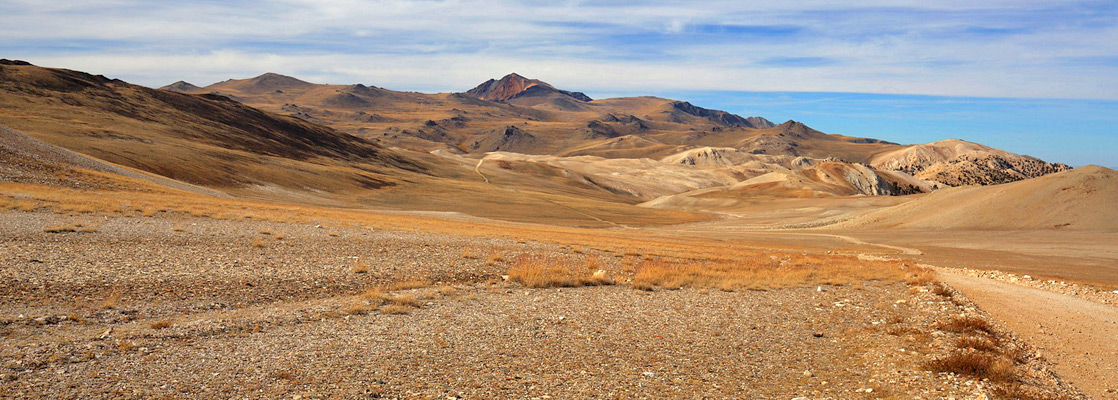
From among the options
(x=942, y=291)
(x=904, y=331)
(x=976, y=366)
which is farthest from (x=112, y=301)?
(x=942, y=291)

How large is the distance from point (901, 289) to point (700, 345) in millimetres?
13536

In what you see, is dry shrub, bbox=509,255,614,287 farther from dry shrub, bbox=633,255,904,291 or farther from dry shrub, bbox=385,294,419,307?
dry shrub, bbox=385,294,419,307

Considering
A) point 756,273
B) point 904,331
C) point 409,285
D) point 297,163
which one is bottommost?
point 297,163

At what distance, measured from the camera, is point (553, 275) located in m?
21.3

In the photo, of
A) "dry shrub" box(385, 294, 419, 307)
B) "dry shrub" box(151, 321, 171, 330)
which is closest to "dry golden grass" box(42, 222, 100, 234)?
"dry shrub" box(151, 321, 171, 330)

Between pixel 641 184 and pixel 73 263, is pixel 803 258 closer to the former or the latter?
pixel 73 263

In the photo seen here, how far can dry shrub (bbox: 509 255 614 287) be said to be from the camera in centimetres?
2066

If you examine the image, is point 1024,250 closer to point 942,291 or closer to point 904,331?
point 942,291

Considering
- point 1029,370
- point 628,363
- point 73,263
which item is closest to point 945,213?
point 1029,370

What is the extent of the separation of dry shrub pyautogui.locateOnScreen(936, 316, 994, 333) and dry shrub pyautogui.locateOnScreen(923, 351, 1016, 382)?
3325mm

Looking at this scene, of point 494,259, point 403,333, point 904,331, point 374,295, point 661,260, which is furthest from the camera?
point 661,260

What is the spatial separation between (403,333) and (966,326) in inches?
517

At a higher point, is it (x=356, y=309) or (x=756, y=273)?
(x=756, y=273)

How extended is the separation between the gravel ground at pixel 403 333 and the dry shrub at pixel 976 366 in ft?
1.01
